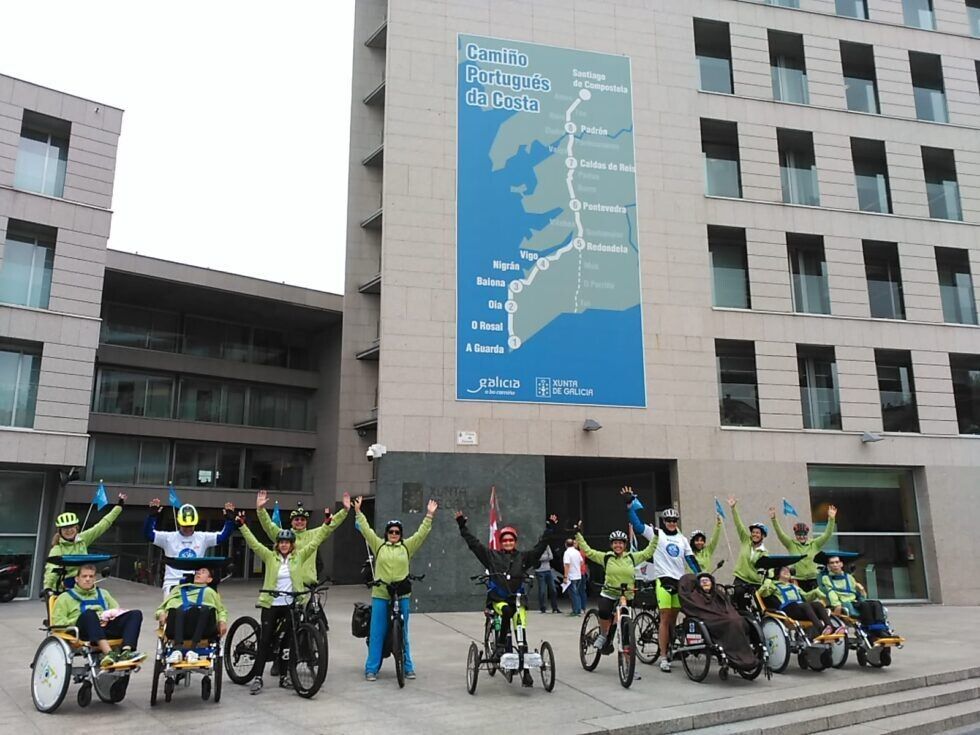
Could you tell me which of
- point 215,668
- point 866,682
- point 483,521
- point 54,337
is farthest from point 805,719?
point 54,337

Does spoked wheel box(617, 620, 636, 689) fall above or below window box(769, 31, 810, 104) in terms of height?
below

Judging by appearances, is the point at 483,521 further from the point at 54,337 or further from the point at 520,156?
the point at 54,337

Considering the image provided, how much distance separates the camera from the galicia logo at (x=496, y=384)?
19.9 m

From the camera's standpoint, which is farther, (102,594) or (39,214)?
(39,214)

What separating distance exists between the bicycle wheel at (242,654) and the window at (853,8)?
85.4 ft

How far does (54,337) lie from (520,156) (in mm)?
14245

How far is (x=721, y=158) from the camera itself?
24328mm

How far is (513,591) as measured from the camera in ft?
31.3

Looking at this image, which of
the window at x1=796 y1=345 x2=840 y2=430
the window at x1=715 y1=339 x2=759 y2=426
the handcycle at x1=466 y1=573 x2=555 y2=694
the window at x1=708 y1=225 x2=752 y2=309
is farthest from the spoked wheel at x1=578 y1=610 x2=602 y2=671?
the window at x1=796 y1=345 x2=840 y2=430

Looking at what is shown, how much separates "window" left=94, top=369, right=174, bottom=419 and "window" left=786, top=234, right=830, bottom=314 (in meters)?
25.3

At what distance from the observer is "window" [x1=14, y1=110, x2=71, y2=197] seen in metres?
23.2

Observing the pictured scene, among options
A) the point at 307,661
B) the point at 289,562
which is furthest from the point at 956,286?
the point at 307,661

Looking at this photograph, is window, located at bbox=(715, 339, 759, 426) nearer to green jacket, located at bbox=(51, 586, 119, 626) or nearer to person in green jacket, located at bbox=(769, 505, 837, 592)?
person in green jacket, located at bbox=(769, 505, 837, 592)

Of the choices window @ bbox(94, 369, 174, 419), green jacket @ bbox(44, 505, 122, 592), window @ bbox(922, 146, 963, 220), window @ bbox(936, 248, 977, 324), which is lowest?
green jacket @ bbox(44, 505, 122, 592)
